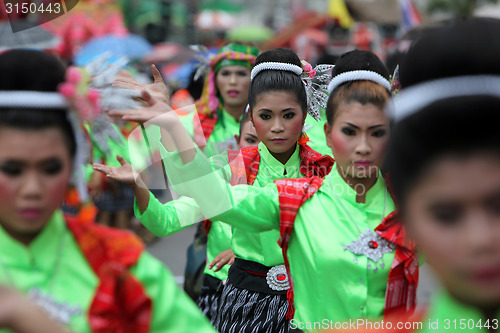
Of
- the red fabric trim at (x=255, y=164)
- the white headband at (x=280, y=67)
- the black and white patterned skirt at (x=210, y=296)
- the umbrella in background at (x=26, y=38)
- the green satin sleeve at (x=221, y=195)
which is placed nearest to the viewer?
the green satin sleeve at (x=221, y=195)

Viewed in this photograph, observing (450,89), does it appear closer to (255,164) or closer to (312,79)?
(255,164)

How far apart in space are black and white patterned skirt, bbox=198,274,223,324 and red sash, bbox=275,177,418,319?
5.59ft

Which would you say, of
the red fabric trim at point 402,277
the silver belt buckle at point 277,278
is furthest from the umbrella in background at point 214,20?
the red fabric trim at point 402,277

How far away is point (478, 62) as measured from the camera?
1.59 m

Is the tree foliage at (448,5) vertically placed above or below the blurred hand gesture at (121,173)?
above

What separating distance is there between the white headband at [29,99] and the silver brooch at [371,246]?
1.37 meters

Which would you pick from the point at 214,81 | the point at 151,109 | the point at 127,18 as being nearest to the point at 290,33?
the point at 127,18

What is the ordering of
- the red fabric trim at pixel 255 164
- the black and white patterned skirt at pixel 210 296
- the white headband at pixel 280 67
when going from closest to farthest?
the red fabric trim at pixel 255 164
the white headband at pixel 280 67
the black and white patterned skirt at pixel 210 296

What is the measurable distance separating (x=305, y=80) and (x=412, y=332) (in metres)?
2.59

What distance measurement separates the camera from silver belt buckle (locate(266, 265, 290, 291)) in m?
3.87

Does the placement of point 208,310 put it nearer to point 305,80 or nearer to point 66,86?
point 305,80

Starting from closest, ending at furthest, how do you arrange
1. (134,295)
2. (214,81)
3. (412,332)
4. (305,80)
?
1. (412,332)
2. (134,295)
3. (305,80)
4. (214,81)

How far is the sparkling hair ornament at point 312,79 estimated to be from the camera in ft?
13.5

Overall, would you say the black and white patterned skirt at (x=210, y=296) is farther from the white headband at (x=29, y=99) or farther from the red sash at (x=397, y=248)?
the white headband at (x=29, y=99)
